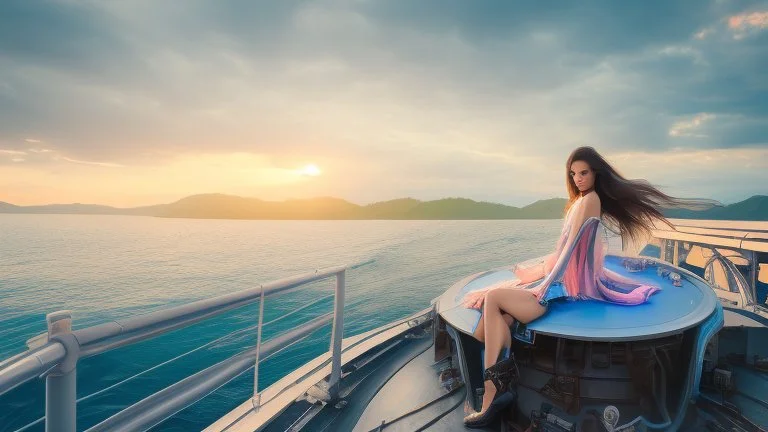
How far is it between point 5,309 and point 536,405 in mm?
21960

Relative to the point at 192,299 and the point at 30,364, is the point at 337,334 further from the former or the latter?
the point at 192,299

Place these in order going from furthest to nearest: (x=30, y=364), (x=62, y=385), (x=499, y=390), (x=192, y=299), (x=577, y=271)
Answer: (x=192, y=299)
(x=577, y=271)
(x=499, y=390)
(x=62, y=385)
(x=30, y=364)

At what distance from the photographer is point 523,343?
259cm

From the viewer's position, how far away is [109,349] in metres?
1.48

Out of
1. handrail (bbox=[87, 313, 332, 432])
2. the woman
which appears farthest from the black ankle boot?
handrail (bbox=[87, 313, 332, 432])

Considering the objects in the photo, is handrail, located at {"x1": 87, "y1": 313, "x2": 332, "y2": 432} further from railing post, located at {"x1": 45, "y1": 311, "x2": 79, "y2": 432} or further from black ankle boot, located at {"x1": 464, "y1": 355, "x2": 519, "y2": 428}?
black ankle boot, located at {"x1": 464, "y1": 355, "x2": 519, "y2": 428}

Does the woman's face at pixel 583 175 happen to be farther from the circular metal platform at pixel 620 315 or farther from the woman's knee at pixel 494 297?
the woman's knee at pixel 494 297

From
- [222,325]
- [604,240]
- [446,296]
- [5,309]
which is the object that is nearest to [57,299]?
[5,309]

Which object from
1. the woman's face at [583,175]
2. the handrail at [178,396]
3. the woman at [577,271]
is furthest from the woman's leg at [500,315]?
the handrail at [178,396]

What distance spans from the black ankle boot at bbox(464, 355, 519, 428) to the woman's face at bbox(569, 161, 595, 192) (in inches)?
58.0

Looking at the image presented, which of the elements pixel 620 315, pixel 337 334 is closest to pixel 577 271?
pixel 620 315

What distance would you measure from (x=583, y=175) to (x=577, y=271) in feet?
2.53

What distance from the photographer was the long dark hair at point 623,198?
9.37 ft

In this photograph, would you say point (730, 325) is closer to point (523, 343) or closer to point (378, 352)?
point (523, 343)
